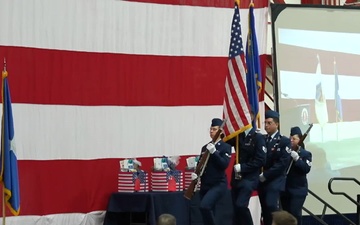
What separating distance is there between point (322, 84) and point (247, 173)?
339 centimetres

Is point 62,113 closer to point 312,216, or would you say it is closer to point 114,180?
Result: point 114,180

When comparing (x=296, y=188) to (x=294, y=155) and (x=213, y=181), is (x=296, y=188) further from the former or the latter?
(x=213, y=181)

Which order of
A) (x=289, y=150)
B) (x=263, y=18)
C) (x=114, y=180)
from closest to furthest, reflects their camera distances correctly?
(x=289, y=150)
(x=114, y=180)
(x=263, y=18)

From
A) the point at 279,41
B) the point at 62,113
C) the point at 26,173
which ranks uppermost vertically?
the point at 279,41

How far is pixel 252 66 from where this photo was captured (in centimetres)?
1170

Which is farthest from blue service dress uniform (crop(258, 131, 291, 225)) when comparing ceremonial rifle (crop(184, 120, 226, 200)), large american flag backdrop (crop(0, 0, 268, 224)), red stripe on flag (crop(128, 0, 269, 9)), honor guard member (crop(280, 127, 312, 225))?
red stripe on flag (crop(128, 0, 269, 9))

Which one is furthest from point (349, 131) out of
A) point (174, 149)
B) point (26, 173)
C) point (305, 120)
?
point (26, 173)

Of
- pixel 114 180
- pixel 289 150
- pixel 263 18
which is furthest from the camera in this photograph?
pixel 263 18

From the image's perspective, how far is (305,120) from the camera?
13203 mm

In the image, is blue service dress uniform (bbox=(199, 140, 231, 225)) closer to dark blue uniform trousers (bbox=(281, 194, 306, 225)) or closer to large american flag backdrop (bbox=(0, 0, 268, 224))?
dark blue uniform trousers (bbox=(281, 194, 306, 225))

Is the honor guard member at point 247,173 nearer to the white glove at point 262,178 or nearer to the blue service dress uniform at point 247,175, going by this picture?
the blue service dress uniform at point 247,175

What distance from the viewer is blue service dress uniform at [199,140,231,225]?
1034 cm

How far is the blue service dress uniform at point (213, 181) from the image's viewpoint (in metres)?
10.3

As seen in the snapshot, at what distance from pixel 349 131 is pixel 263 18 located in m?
2.25
